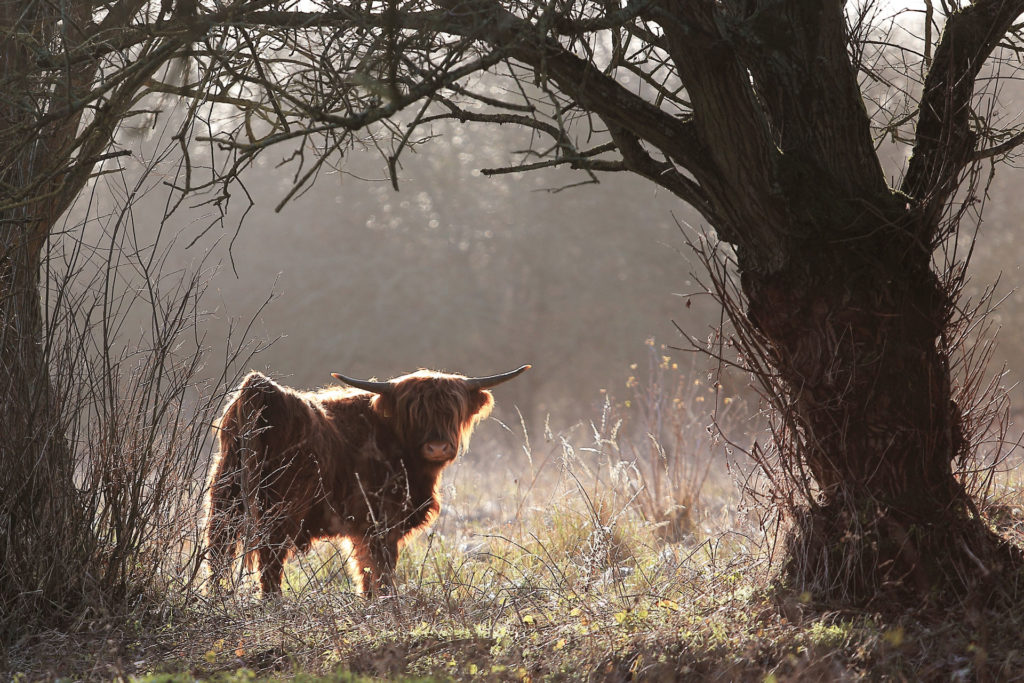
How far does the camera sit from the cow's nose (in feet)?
18.8

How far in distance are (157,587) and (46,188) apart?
201cm

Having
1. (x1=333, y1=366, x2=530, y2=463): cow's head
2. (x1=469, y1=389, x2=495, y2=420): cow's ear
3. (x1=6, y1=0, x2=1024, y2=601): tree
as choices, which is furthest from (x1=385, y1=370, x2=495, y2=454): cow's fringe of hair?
(x1=6, y1=0, x2=1024, y2=601): tree

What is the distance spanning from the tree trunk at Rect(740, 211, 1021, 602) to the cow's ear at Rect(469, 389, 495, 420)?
2789 millimetres

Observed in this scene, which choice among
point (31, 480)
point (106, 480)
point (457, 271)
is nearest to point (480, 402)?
point (106, 480)

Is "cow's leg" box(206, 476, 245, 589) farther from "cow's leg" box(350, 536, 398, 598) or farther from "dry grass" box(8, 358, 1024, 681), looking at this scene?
"cow's leg" box(350, 536, 398, 598)

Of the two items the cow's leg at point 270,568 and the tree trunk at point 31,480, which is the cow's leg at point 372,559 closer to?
the cow's leg at point 270,568

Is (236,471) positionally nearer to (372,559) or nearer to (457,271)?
(372,559)

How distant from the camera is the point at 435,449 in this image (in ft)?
18.8

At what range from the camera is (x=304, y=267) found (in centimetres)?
2795

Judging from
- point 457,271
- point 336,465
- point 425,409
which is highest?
point 457,271

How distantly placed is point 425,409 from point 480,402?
0.60 metres

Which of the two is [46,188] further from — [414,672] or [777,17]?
[777,17]

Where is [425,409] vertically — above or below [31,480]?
above

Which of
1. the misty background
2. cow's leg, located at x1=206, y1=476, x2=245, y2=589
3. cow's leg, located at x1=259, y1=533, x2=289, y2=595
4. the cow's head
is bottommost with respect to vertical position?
cow's leg, located at x1=259, y1=533, x2=289, y2=595
